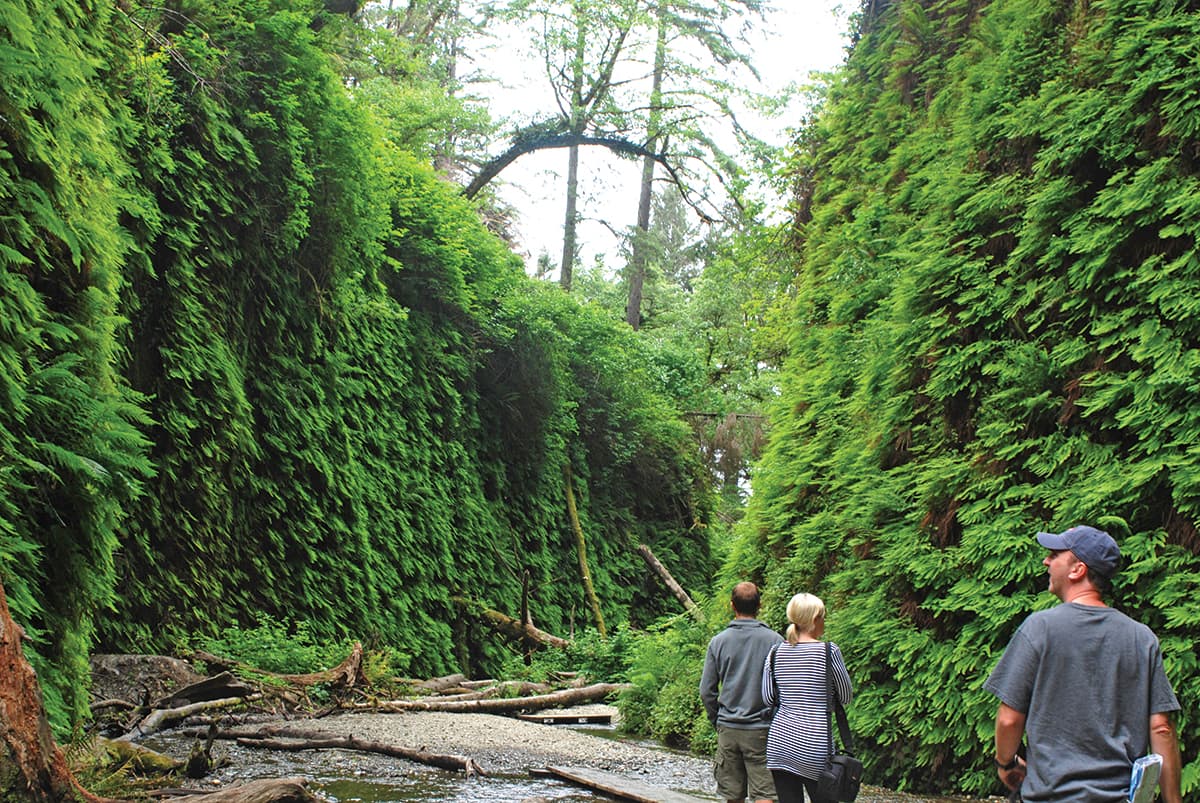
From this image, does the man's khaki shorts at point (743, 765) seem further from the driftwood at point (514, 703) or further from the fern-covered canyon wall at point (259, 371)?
→ the driftwood at point (514, 703)

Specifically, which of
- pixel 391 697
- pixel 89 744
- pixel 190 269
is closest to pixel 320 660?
pixel 391 697

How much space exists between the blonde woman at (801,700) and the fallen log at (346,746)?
3.31 meters

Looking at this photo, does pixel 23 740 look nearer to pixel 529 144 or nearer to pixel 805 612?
pixel 805 612

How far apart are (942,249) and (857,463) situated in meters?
2.09

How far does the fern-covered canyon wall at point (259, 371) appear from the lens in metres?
5.94

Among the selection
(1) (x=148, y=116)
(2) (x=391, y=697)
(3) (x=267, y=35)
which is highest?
(3) (x=267, y=35)

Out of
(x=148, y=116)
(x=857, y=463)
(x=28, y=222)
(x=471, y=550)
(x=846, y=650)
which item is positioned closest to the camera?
(x=28, y=222)

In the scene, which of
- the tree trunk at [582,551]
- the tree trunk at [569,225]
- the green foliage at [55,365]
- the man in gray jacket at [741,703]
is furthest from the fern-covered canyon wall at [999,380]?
the tree trunk at [569,225]

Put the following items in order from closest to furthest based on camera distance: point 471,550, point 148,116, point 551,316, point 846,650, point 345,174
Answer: point 846,650
point 148,116
point 345,174
point 471,550
point 551,316

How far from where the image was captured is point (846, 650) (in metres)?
7.85

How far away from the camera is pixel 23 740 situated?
386 centimetres

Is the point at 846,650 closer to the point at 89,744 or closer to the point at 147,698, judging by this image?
the point at 89,744

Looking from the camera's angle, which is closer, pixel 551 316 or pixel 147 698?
pixel 147 698

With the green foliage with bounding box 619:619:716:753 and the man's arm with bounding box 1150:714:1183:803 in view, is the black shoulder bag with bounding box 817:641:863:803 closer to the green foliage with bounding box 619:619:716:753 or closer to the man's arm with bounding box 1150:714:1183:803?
the man's arm with bounding box 1150:714:1183:803
